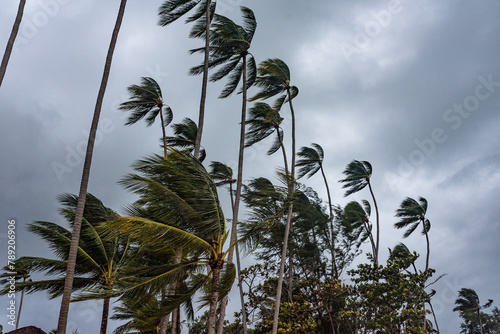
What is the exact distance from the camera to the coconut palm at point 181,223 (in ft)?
28.2

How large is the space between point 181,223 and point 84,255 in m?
6.06

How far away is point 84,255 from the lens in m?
13.6

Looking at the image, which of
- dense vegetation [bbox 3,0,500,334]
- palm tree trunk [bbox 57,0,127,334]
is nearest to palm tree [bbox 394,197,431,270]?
dense vegetation [bbox 3,0,500,334]

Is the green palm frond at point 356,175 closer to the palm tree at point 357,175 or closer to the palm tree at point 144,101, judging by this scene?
the palm tree at point 357,175

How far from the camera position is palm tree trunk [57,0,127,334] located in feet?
27.9

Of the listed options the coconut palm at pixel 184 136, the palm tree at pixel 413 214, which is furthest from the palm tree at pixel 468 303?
the coconut palm at pixel 184 136

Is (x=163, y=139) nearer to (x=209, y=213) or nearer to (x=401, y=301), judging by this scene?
(x=209, y=213)

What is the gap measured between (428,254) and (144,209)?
81.4 ft

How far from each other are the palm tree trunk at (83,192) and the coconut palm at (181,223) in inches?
54.1

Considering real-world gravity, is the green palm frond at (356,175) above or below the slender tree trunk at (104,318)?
above

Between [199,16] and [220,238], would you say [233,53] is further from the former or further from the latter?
[220,238]

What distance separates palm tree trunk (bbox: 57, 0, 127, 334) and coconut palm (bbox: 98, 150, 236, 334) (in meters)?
1.37

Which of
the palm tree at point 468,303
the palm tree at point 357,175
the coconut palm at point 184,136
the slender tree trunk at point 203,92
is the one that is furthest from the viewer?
the palm tree at point 468,303

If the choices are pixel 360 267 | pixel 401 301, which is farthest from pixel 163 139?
pixel 401 301
